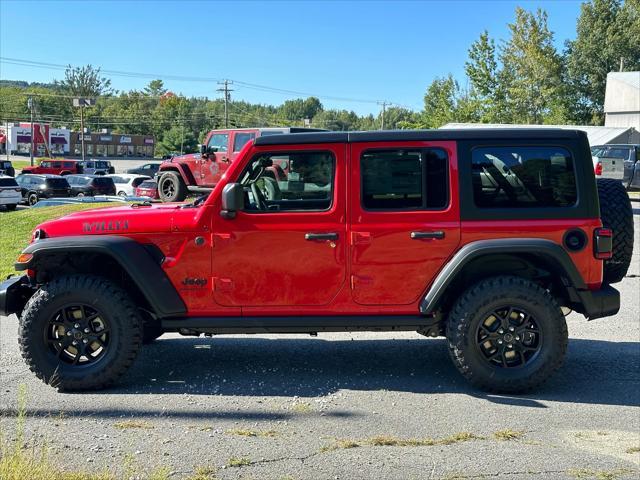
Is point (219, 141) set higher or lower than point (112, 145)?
lower

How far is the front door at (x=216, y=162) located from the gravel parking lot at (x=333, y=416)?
31.6ft

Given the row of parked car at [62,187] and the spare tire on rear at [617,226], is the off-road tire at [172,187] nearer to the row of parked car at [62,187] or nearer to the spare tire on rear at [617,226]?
the spare tire on rear at [617,226]

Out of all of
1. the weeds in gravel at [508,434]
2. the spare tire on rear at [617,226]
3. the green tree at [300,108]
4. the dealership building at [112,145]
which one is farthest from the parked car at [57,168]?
the green tree at [300,108]

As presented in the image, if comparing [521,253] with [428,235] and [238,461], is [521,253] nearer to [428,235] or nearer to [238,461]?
[428,235]

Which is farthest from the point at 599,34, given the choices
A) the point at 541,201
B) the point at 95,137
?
the point at 95,137

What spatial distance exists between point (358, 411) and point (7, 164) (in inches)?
1791

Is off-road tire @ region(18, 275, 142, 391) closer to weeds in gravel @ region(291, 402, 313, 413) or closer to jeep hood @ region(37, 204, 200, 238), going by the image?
jeep hood @ region(37, 204, 200, 238)

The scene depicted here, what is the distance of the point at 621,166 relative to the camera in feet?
83.4

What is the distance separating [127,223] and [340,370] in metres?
2.14

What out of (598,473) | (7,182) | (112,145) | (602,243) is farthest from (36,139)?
(598,473)

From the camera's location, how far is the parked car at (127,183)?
3325 centimetres

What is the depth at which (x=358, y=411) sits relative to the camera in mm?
4820

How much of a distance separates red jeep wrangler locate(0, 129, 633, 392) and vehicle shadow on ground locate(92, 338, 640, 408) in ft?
1.19

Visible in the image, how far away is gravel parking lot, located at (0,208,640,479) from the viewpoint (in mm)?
3973
